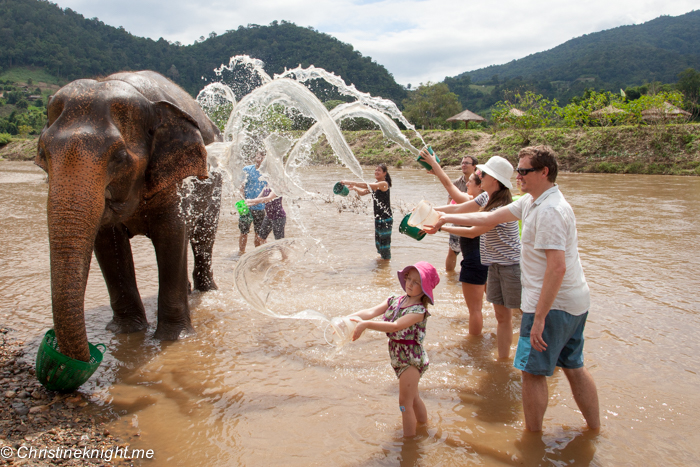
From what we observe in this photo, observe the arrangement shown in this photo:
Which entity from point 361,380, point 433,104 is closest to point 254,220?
point 361,380

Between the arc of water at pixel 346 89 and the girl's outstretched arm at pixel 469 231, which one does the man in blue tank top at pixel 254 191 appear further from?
the girl's outstretched arm at pixel 469 231

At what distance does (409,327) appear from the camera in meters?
3.12

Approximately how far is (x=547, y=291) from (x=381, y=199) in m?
4.91

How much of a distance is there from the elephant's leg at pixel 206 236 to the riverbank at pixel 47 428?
2756mm

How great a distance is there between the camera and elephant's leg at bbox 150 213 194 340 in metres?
4.74

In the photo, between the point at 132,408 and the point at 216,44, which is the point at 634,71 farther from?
the point at 132,408

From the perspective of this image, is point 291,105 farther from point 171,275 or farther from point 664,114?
point 664,114

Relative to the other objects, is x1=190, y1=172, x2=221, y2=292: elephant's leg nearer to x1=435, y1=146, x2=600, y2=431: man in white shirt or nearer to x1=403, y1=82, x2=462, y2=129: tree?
x1=435, y1=146, x2=600, y2=431: man in white shirt

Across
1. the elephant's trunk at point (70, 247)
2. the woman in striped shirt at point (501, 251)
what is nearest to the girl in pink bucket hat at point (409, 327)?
the woman in striped shirt at point (501, 251)

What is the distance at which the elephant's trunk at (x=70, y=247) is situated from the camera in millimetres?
3115

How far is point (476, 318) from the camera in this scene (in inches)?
196

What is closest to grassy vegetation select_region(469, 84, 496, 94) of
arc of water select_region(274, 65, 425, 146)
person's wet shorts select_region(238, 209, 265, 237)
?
person's wet shorts select_region(238, 209, 265, 237)

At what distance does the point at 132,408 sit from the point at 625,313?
5.26 m

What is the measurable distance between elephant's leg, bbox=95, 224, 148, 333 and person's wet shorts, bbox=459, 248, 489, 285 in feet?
11.0
